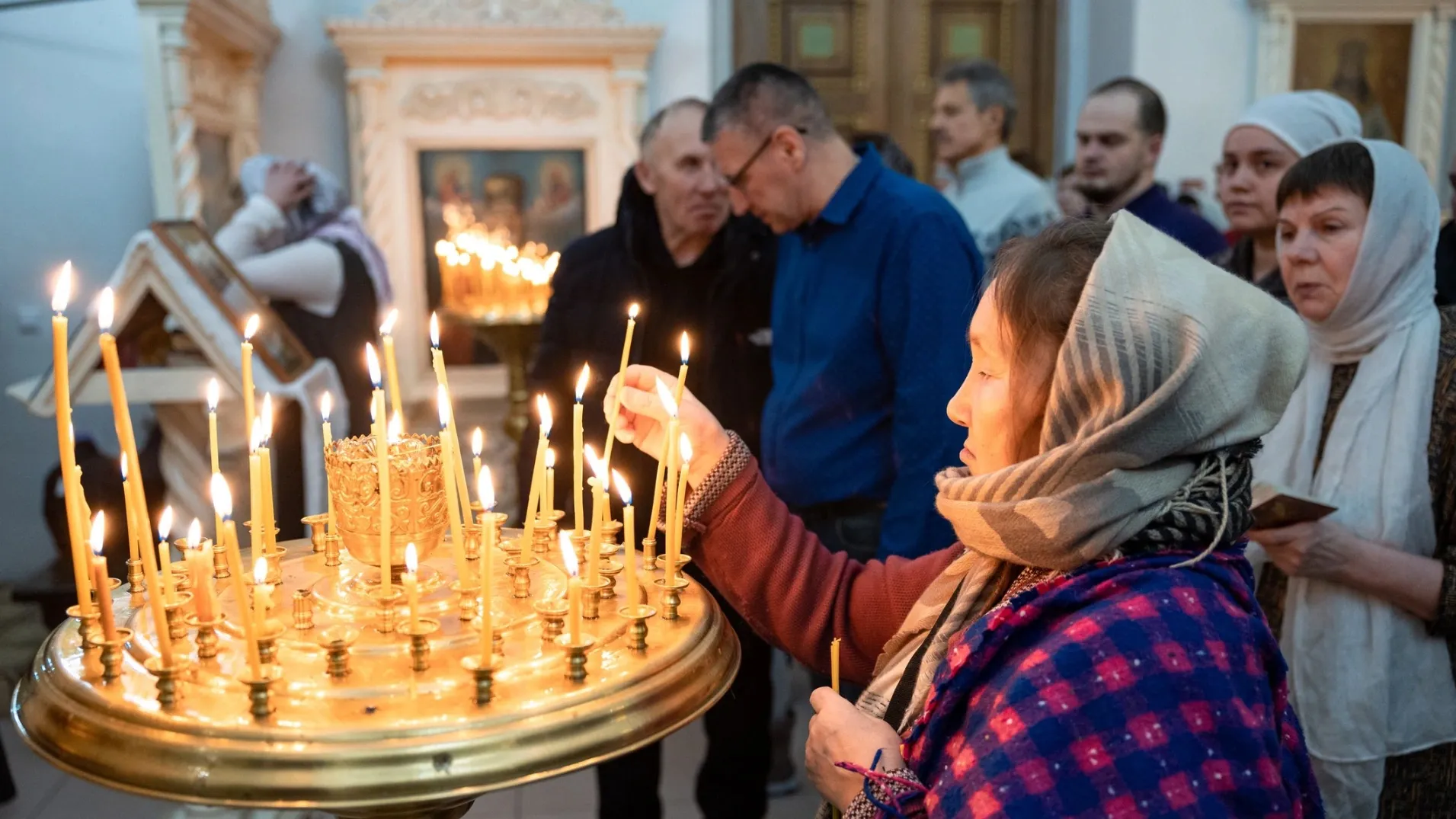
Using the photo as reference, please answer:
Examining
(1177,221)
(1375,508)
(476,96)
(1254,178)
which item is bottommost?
(1375,508)

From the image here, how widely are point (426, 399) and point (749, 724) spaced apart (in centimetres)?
431

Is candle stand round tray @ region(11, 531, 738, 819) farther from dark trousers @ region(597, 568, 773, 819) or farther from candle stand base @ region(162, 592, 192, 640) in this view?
dark trousers @ region(597, 568, 773, 819)

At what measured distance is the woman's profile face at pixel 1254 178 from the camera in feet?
8.32

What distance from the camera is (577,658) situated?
1.07 meters

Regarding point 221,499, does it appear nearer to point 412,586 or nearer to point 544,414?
point 412,586

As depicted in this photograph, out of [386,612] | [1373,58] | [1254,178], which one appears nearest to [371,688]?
[386,612]

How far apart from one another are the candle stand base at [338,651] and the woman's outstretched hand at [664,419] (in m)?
0.56

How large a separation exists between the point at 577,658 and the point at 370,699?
0.63ft

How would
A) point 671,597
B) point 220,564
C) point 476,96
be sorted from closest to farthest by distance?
1. point 671,597
2. point 220,564
3. point 476,96

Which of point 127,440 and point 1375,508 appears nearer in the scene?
point 127,440

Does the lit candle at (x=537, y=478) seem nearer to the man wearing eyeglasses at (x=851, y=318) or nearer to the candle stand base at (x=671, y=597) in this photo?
the candle stand base at (x=671, y=597)

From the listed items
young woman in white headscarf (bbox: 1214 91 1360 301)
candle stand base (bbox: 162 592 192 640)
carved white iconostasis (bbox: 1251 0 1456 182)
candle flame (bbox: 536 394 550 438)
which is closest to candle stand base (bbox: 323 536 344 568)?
candle stand base (bbox: 162 592 192 640)

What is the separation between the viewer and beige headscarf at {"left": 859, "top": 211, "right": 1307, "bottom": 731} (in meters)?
1.04

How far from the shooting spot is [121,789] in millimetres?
980
